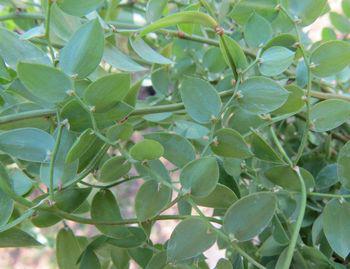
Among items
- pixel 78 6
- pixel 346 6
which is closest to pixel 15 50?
pixel 78 6

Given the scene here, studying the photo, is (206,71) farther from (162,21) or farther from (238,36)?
(162,21)

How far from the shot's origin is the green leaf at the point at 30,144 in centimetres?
26

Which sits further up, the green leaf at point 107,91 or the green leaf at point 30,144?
the green leaf at point 107,91

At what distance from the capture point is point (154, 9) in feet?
1.07

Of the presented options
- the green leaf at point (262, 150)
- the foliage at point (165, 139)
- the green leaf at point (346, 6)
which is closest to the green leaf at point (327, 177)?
the foliage at point (165, 139)

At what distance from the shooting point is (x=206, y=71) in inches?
16.5

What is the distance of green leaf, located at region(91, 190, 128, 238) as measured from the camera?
0.99 feet

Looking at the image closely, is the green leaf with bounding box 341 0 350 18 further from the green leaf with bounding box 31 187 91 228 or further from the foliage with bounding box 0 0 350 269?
the green leaf with bounding box 31 187 91 228

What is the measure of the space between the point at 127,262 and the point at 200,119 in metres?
0.15

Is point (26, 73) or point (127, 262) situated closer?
point (26, 73)

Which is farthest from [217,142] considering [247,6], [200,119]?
[247,6]

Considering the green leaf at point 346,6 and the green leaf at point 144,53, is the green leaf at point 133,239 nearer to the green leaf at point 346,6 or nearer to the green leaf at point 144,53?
the green leaf at point 144,53

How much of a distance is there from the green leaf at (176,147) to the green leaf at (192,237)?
0.13ft

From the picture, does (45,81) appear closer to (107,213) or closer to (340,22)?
(107,213)
